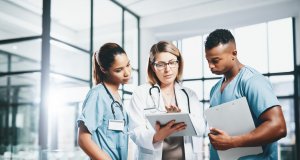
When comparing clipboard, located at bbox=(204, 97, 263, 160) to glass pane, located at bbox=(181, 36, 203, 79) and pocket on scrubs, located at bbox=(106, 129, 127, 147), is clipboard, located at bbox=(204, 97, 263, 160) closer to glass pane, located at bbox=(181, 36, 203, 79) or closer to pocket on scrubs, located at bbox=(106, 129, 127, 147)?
pocket on scrubs, located at bbox=(106, 129, 127, 147)

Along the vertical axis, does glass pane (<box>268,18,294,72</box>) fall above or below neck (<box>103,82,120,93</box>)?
above

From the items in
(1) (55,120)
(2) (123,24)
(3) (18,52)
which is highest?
(2) (123,24)

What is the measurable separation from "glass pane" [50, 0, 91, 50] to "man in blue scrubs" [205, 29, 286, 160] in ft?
17.8

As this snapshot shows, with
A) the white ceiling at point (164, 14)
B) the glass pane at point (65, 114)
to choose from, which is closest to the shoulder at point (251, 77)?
the white ceiling at point (164, 14)

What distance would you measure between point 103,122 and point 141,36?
232 inches

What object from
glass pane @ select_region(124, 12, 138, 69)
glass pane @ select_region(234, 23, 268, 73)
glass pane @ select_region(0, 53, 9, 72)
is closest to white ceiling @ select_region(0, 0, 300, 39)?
glass pane @ select_region(124, 12, 138, 69)

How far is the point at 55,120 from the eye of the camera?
8.37 meters

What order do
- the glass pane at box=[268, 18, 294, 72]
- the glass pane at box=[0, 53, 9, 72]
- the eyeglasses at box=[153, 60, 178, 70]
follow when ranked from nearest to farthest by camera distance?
the eyeglasses at box=[153, 60, 178, 70] → the glass pane at box=[268, 18, 294, 72] → the glass pane at box=[0, 53, 9, 72]

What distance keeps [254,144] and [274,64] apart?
228 inches

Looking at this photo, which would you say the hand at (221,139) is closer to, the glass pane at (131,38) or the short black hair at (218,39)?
the short black hair at (218,39)

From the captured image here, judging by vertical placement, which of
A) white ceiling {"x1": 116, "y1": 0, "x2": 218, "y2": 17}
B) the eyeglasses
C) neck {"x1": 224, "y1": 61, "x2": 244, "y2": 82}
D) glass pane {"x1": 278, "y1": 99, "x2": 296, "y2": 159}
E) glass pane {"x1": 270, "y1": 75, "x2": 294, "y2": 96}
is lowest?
glass pane {"x1": 278, "y1": 99, "x2": 296, "y2": 159}

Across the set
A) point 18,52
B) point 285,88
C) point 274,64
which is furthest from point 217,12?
point 18,52

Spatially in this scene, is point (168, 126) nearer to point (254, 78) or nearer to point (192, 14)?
point (254, 78)

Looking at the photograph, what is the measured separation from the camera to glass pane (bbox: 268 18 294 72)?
6.56 meters
